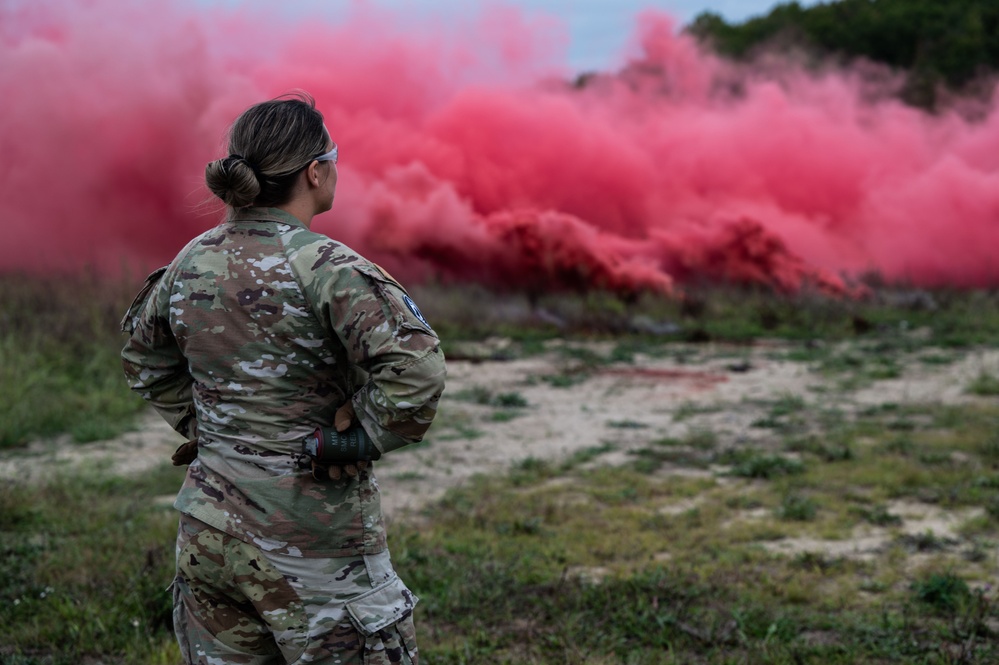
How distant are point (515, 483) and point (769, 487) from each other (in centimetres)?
186

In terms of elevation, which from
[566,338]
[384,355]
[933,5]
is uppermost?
[933,5]

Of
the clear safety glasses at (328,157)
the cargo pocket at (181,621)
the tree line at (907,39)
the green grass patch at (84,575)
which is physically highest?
the tree line at (907,39)

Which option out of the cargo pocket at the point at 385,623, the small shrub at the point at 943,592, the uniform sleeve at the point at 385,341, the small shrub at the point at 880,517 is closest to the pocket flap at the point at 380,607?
the cargo pocket at the point at 385,623

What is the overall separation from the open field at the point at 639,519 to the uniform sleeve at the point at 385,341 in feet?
7.11

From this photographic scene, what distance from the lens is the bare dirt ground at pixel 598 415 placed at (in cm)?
765

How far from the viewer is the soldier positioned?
7.55ft

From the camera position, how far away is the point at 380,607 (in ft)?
7.70

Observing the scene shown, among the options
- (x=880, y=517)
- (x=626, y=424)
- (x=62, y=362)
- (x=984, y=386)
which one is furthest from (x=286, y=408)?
(x=984, y=386)

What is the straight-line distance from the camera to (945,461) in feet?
25.0

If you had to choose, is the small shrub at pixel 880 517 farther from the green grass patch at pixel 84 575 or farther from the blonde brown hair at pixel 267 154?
the blonde brown hair at pixel 267 154

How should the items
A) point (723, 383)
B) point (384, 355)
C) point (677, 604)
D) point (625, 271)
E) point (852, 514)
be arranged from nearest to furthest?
point (384, 355)
point (677, 604)
point (852, 514)
point (723, 383)
point (625, 271)

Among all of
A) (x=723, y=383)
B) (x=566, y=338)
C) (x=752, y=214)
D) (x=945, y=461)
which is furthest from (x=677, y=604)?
(x=752, y=214)

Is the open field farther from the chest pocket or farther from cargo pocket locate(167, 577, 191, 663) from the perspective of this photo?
the chest pocket

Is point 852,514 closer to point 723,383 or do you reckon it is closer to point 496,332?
point 723,383
